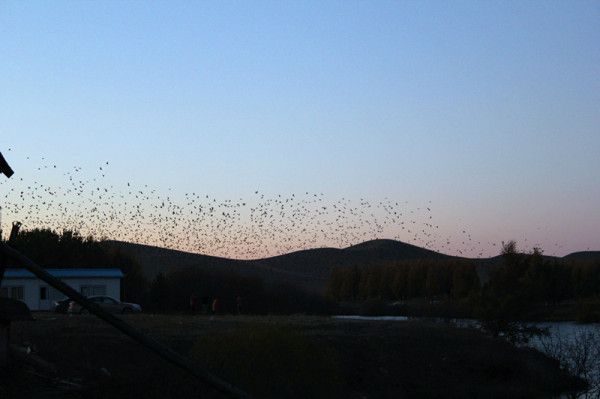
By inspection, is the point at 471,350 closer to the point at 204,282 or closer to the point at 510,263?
the point at 510,263

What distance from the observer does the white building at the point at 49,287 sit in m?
70.6

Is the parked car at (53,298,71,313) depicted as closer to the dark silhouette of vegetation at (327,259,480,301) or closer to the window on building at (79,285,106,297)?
the window on building at (79,285,106,297)

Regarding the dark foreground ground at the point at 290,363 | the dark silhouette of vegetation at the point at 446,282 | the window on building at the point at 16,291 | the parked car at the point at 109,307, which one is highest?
the dark silhouette of vegetation at the point at 446,282

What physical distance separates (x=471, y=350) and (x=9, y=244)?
89.2 feet

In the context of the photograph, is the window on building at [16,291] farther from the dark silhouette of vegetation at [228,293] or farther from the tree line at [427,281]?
the tree line at [427,281]

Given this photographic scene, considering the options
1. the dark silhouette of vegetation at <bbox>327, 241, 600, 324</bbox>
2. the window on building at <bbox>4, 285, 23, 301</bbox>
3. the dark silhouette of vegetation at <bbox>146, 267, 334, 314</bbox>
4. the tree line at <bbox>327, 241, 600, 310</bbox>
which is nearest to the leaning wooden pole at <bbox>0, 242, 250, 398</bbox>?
the dark silhouette of vegetation at <bbox>327, 241, 600, 324</bbox>

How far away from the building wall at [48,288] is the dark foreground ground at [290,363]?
24.6 meters

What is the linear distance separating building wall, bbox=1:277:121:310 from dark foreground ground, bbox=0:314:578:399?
24.6m

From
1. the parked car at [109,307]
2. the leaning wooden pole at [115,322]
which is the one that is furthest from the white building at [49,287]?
the leaning wooden pole at [115,322]

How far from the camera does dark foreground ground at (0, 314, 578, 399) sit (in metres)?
27.4

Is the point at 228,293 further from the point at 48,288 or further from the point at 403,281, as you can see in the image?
the point at 403,281

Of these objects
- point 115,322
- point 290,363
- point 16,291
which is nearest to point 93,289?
point 16,291

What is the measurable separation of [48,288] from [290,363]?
46217 mm

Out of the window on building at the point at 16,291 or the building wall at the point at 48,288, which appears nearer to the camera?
the window on building at the point at 16,291
